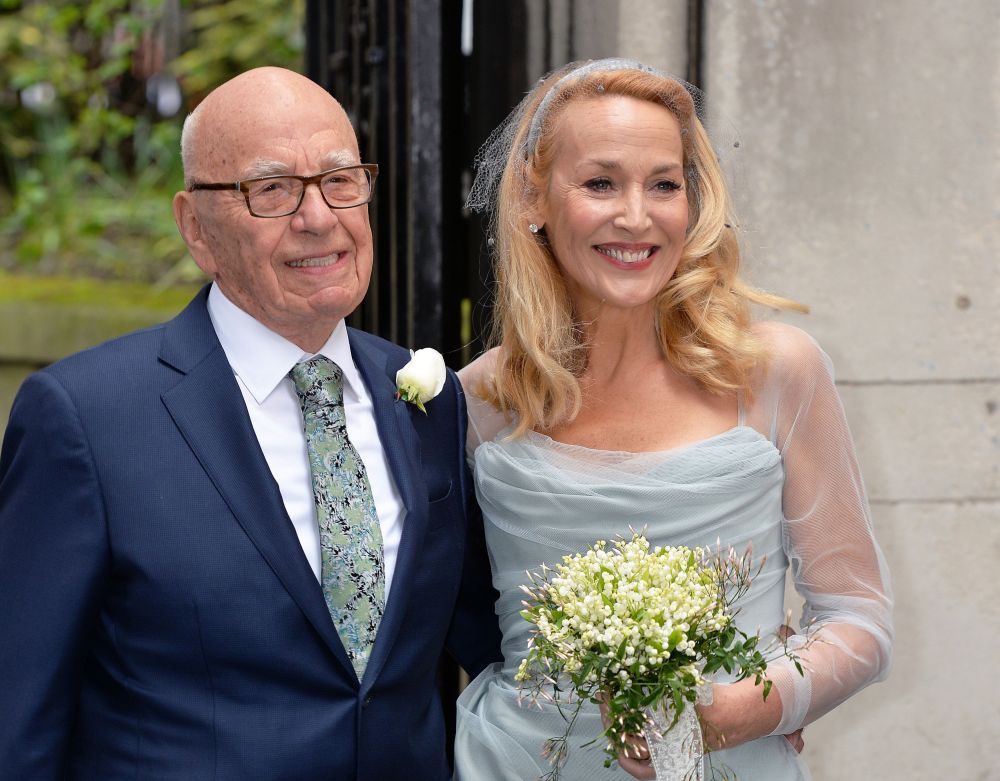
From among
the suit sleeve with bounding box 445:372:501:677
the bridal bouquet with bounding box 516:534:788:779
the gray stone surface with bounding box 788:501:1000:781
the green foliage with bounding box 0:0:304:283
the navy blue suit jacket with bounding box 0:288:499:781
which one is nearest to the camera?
the bridal bouquet with bounding box 516:534:788:779

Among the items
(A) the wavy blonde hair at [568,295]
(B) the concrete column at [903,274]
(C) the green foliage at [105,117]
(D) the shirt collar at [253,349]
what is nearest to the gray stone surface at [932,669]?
(B) the concrete column at [903,274]

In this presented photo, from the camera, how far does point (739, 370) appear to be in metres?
2.80

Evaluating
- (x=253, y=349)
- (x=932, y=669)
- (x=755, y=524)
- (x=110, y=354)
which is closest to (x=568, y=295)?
(x=755, y=524)

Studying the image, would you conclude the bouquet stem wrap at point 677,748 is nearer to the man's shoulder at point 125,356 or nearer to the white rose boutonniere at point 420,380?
the white rose boutonniere at point 420,380

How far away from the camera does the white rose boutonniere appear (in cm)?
275

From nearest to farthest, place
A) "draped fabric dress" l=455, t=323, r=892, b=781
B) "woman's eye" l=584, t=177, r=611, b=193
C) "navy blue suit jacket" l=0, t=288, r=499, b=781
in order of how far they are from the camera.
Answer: "navy blue suit jacket" l=0, t=288, r=499, b=781 < "draped fabric dress" l=455, t=323, r=892, b=781 < "woman's eye" l=584, t=177, r=611, b=193

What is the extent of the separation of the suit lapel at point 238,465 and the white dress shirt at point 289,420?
0.06 meters

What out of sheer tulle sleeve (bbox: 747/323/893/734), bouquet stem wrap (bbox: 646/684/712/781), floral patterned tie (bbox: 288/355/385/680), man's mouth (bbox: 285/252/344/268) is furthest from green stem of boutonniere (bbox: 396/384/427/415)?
bouquet stem wrap (bbox: 646/684/712/781)

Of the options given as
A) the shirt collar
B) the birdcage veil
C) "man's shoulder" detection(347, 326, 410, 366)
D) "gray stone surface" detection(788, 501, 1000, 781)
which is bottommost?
"gray stone surface" detection(788, 501, 1000, 781)

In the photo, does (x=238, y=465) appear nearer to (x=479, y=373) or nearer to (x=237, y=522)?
(x=237, y=522)

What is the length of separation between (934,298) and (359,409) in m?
1.83

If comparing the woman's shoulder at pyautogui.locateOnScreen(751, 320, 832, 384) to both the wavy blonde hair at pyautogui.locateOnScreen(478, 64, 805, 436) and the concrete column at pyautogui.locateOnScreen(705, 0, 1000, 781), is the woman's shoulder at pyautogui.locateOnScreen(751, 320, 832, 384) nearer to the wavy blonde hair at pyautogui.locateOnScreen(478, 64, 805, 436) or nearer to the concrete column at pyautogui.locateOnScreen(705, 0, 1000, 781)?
the wavy blonde hair at pyautogui.locateOnScreen(478, 64, 805, 436)

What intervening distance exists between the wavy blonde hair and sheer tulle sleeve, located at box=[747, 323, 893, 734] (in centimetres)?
9

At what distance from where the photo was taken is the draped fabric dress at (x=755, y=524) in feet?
8.85
